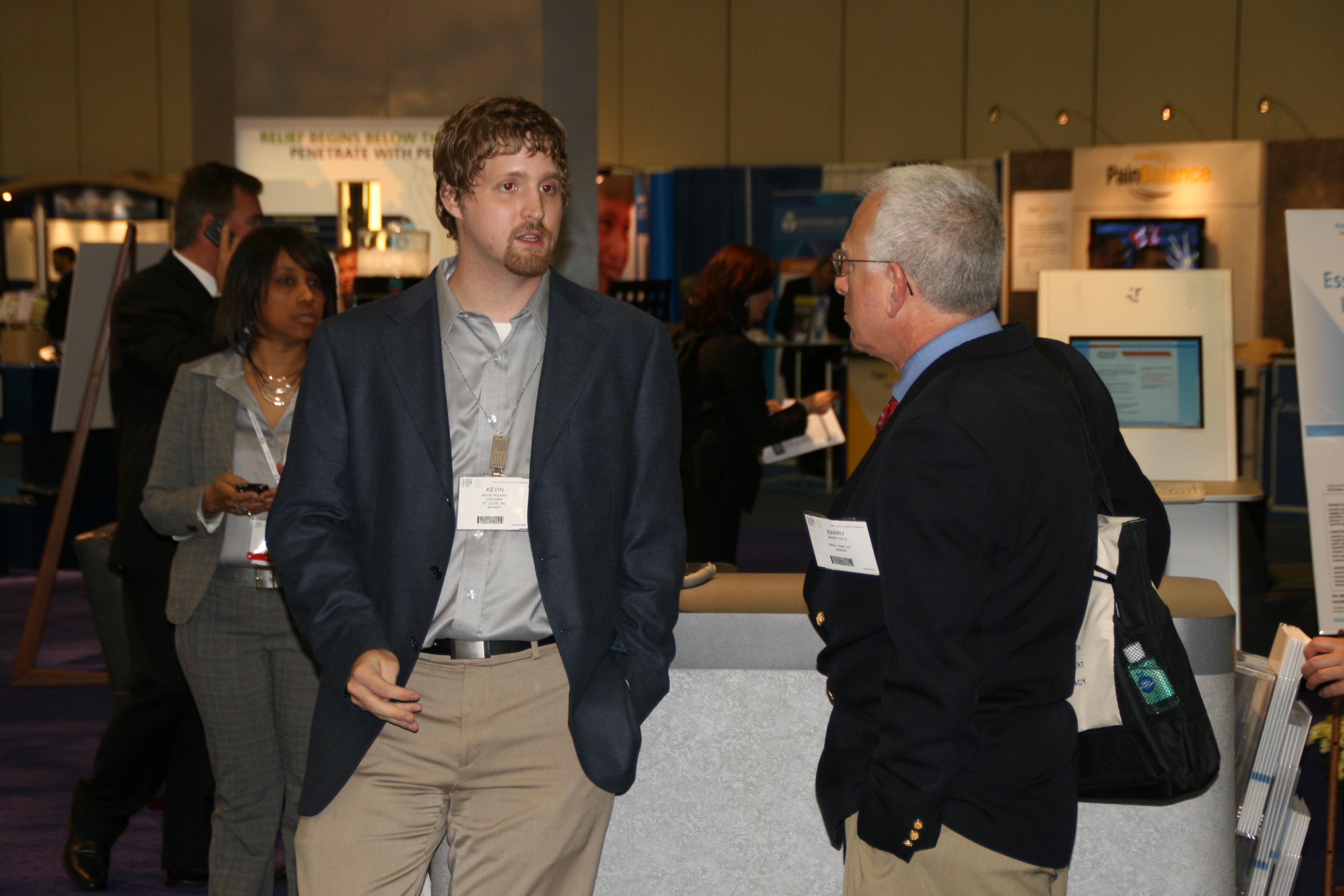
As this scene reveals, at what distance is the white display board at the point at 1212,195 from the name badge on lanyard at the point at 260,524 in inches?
375

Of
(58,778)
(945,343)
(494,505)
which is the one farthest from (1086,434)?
→ (58,778)

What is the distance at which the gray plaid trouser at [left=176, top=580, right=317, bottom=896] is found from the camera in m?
2.21

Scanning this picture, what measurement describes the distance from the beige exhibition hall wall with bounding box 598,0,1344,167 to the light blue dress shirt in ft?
34.7

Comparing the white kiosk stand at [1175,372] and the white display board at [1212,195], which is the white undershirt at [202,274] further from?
the white display board at [1212,195]

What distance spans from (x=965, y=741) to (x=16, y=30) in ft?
54.1

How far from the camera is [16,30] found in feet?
47.5

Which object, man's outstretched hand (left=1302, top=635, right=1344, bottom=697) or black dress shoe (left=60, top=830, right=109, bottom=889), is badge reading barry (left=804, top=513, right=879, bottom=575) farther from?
black dress shoe (left=60, top=830, right=109, bottom=889)

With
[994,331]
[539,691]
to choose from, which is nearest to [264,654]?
[539,691]

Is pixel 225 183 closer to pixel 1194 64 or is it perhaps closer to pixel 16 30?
pixel 1194 64

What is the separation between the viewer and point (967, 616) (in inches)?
49.0

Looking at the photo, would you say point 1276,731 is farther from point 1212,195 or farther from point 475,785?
point 1212,195

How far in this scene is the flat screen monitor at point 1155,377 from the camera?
3.78 meters

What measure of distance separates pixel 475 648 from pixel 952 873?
0.64 metres

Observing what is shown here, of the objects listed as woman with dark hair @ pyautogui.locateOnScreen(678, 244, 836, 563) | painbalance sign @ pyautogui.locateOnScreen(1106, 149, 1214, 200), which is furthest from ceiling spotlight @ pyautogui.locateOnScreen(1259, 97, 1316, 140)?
woman with dark hair @ pyautogui.locateOnScreen(678, 244, 836, 563)
